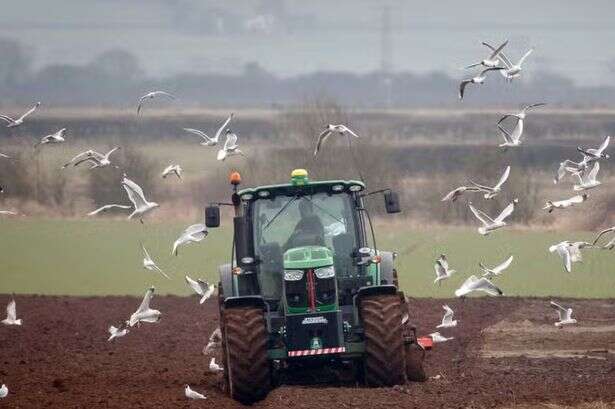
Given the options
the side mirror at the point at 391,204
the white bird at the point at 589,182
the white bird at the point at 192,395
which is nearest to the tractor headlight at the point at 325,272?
the side mirror at the point at 391,204

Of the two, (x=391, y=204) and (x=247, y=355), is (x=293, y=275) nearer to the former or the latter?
(x=247, y=355)

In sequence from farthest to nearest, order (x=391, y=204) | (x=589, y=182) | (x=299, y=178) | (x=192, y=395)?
(x=589, y=182) → (x=299, y=178) → (x=391, y=204) → (x=192, y=395)

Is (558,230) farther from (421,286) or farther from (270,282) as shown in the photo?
(270,282)

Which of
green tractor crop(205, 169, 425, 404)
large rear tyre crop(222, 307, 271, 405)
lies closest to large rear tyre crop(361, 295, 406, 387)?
green tractor crop(205, 169, 425, 404)

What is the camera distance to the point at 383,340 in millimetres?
12562

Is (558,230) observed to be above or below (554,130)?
below

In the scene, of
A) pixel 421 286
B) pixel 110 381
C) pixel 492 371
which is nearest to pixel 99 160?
pixel 110 381

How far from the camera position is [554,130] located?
31641 millimetres

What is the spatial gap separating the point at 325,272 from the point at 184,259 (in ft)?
54.6

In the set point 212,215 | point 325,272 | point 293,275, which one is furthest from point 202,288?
point 325,272

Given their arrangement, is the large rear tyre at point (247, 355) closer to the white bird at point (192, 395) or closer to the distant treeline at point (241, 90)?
the white bird at point (192, 395)

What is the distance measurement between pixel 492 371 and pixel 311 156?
17.0 metres

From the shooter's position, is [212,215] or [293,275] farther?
[212,215]

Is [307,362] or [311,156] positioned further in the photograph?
[311,156]
